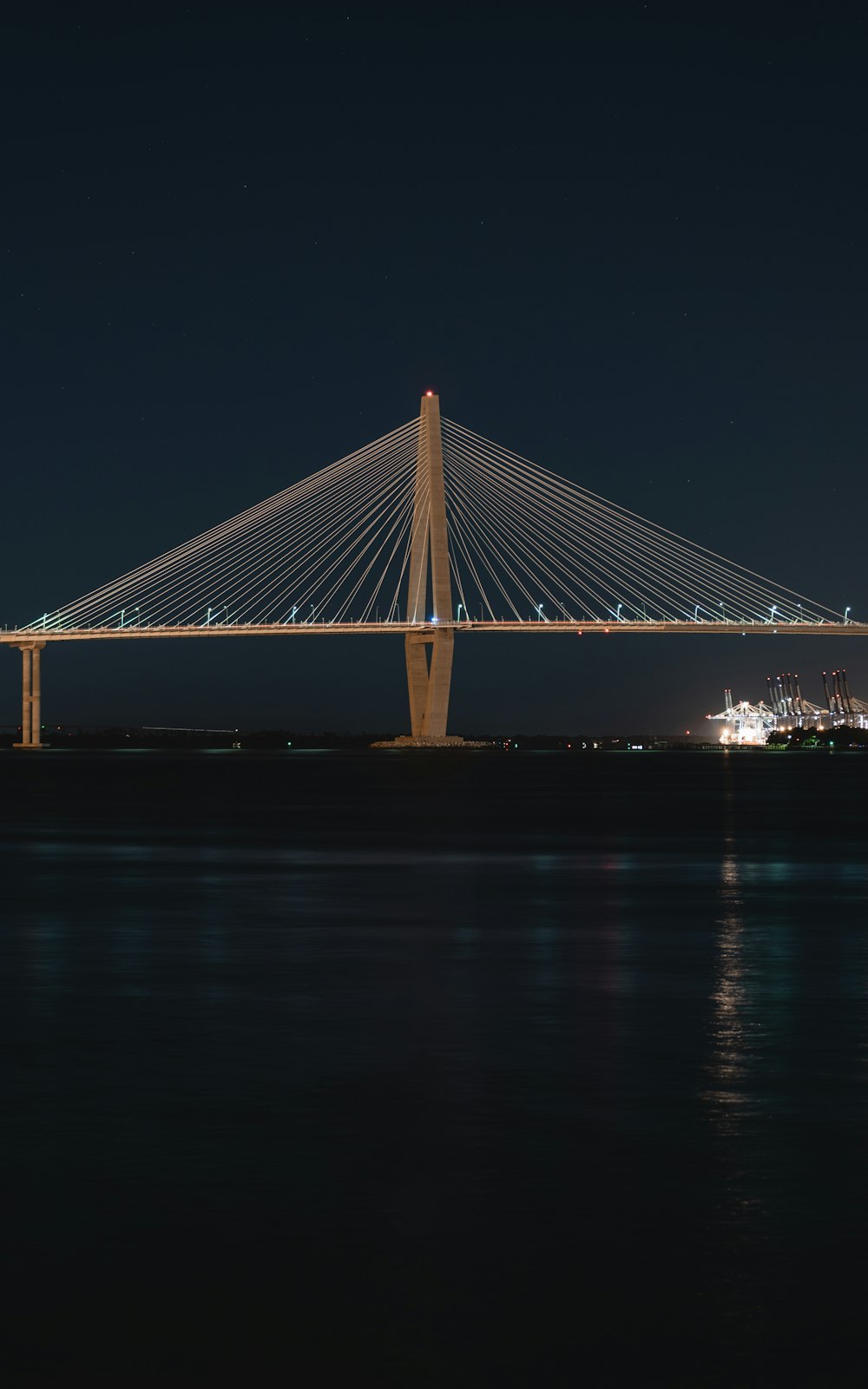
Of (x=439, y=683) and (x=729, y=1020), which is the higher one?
(x=439, y=683)

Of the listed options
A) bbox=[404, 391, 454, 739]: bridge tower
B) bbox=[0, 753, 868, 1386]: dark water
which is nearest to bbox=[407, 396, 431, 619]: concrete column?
bbox=[404, 391, 454, 739]: bridge tower

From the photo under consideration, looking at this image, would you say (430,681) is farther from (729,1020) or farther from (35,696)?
(729,1020)

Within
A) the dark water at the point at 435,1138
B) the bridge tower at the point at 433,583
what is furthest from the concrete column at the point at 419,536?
the dark water at the point at 435,1138

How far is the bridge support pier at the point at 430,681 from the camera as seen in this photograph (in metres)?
92.6

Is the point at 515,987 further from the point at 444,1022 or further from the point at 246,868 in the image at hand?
the point at 246,868

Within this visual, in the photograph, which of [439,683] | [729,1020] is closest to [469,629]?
[439,683]

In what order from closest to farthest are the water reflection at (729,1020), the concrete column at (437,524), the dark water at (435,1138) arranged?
the dark water at (435,1138), the water reflection at (729,1020), the concrete column at (437,524)

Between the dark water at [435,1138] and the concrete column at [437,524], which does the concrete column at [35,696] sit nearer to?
the concrete column at [437,524]

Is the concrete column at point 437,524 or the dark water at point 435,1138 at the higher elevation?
the concrete column at point 437,524

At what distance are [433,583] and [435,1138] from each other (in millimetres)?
81779

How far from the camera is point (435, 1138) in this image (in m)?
7.14

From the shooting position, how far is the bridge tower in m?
87.1

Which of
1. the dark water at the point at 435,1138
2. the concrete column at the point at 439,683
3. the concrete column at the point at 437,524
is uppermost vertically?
the concrete column at the point at 437,524

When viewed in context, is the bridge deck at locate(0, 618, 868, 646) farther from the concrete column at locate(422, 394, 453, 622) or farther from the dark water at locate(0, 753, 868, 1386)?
the dark water at locate(0, 753, 868, 1386)
